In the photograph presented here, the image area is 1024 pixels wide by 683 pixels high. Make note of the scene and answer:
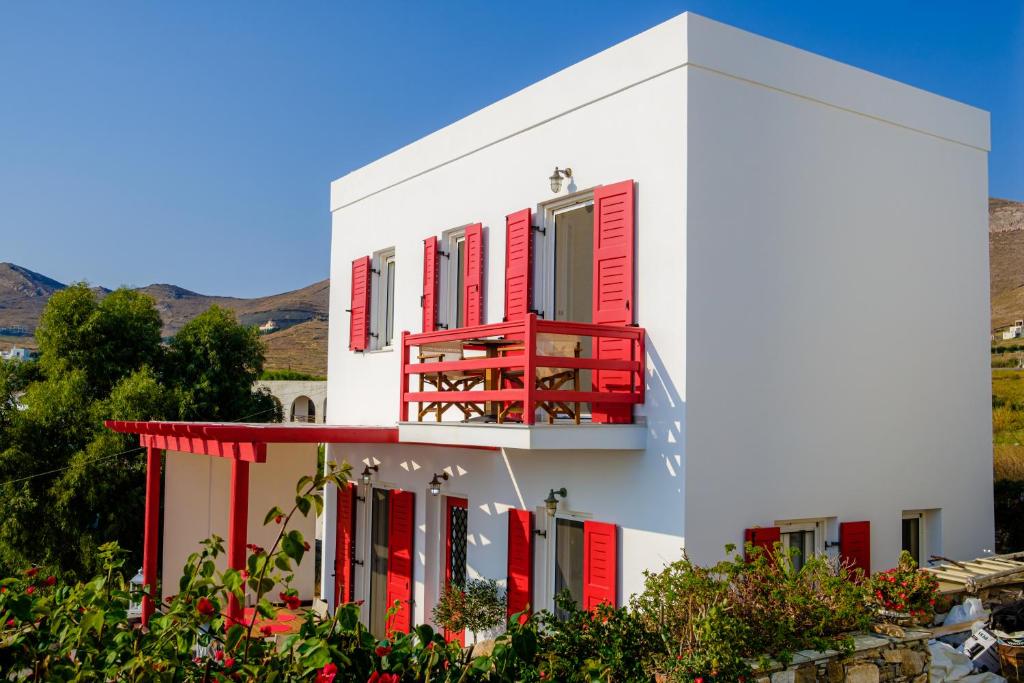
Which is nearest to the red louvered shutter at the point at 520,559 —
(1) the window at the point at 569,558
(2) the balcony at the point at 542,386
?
(1) the window at the point at 569,558

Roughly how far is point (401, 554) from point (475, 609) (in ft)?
7.75

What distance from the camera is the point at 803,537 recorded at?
28.0ft

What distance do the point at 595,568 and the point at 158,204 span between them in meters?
54.3

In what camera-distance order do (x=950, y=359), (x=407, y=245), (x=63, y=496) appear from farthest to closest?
(x=63, y=496) < (x=407, y=245) < (x=950, y=359)

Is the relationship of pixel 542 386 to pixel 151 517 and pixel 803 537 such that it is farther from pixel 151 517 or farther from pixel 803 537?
pixel 151 517

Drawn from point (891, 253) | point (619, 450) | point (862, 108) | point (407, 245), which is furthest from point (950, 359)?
point (407, 245)

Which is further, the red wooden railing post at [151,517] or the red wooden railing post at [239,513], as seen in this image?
the red wooden railing post at [151,517]

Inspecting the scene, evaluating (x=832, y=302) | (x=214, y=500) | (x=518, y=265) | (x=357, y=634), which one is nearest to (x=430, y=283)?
(x=518, y=265)

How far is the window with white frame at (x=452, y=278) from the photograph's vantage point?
11.2 m

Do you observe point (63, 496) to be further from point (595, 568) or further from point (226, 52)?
point (595, 568)

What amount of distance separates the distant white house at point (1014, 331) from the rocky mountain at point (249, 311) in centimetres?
3337

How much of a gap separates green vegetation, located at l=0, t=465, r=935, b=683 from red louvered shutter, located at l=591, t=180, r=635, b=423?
1980mm

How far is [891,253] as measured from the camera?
9.20 metres

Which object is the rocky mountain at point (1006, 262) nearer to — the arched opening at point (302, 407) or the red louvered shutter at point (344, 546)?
the red louvered shutter at point (344, 546)
